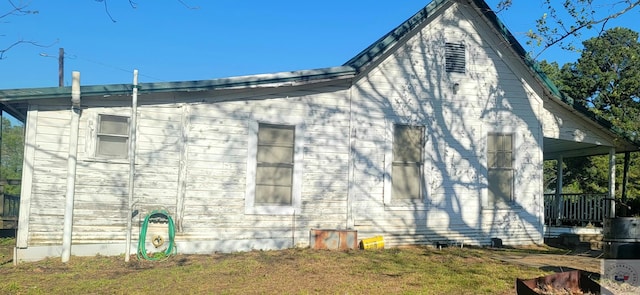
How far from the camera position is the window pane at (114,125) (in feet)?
29.0

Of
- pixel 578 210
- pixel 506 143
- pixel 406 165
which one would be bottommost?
pixel 578 210

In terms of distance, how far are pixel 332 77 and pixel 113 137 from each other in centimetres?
443

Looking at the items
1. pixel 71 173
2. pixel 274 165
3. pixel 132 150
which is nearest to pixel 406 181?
pixel 274 165

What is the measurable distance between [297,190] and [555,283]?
5.55 meters

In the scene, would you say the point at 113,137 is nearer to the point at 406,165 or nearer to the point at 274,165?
the point at 274,165

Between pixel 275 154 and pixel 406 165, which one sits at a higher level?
pixel 275 154

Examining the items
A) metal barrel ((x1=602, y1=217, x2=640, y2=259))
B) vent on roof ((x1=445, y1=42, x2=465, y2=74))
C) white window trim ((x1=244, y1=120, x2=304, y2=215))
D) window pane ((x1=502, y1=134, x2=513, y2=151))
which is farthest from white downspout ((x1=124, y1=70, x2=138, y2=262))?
window pane ((x1=502, y1=134, x2=513, y2=151))

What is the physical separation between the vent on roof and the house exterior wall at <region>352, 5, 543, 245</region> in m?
0.12

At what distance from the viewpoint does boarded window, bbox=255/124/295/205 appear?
9961 millimetres

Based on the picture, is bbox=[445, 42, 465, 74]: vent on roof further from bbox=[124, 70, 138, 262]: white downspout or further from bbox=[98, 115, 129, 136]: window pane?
bbox=[98, 115, 129, 136]: window pane

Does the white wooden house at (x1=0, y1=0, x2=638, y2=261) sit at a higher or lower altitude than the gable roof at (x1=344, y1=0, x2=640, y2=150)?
lower

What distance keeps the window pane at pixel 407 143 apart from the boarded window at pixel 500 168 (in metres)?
1.89

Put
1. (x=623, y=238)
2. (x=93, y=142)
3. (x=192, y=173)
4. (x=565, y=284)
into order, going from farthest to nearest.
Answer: (x=192, y=173) < (x=93, y=142) < (x=623, y=238) < (x=565, y=284)

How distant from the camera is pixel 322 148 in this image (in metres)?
10.4
